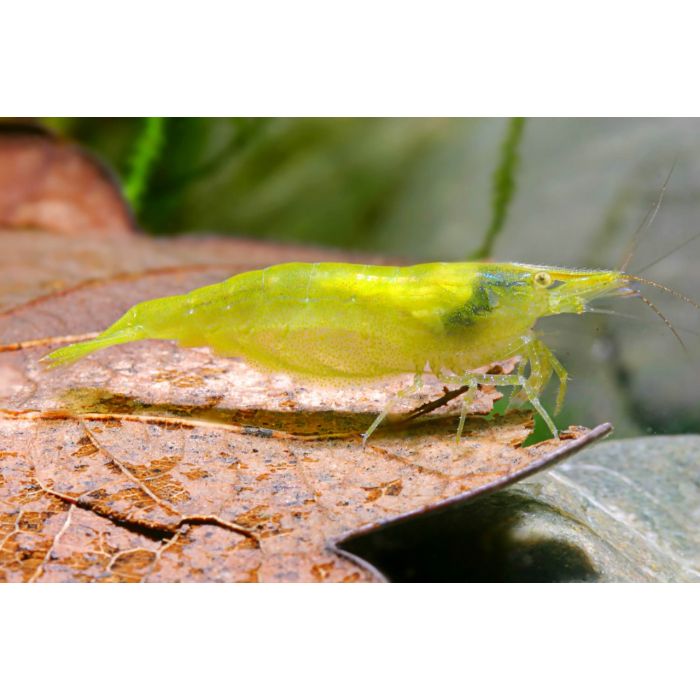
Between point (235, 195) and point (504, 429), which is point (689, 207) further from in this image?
point (235, 195)

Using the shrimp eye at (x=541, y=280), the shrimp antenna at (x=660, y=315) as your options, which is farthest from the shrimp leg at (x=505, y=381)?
the shrimp antenna at (x=660, y=315)

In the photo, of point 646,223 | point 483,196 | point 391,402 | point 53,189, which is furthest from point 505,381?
point 53,189

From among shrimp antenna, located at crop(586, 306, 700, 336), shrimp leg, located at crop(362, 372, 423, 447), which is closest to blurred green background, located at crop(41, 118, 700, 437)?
shrimp antenna, located at crop(586, 306, 700, 336)

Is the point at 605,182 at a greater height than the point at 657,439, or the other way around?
the point at 605,182

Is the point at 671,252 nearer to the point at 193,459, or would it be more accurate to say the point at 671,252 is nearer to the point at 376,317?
the point at 376,317

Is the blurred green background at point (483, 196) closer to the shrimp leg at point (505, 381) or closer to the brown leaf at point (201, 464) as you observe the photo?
the shrimp leg at point (505, 381)

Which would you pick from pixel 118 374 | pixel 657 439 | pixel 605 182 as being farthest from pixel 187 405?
pixel 605 182
